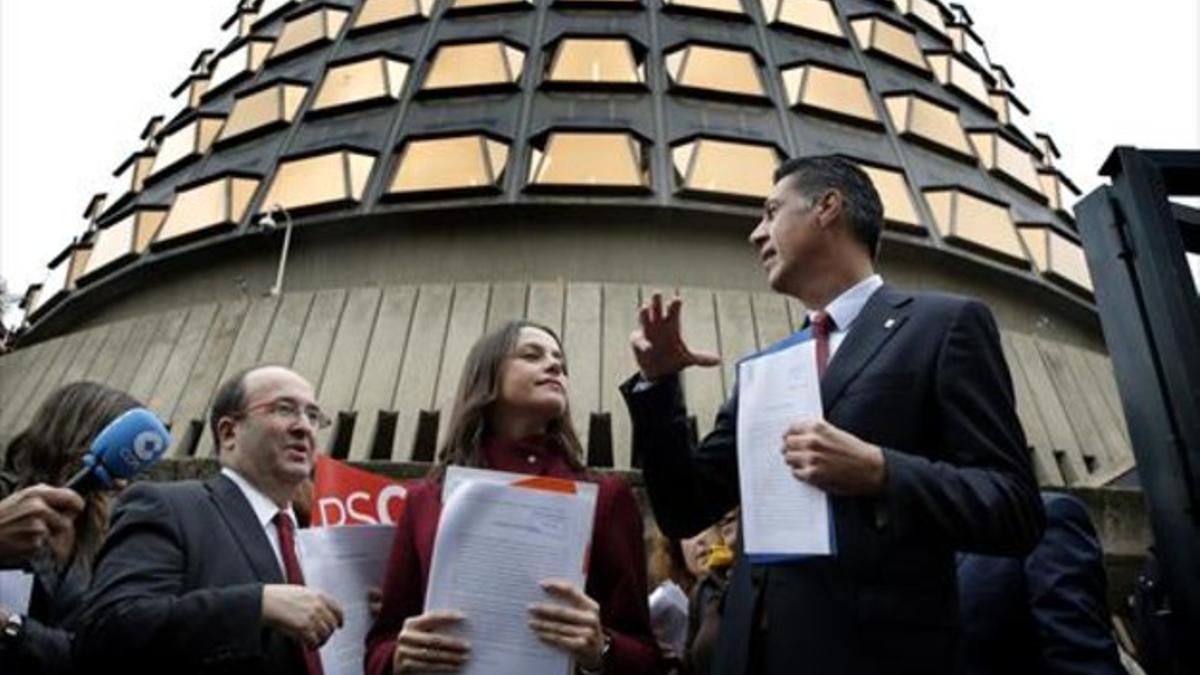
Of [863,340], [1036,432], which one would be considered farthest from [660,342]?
[1036,432]

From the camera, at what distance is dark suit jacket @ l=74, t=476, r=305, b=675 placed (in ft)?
11.0

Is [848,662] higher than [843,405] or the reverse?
the reverse

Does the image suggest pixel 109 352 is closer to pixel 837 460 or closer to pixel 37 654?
pixel 37 654

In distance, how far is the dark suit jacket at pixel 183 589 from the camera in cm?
336

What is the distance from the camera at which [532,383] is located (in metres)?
4.09

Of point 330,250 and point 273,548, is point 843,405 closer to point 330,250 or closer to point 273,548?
point 273,548

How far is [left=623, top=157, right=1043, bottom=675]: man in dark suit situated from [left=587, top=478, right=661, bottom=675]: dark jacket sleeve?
0.19 meters

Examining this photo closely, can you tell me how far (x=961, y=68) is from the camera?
25.1 meters

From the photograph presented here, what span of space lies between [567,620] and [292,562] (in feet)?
3.74

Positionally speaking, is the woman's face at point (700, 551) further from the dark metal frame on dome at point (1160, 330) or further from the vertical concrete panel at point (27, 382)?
the vertical concrete panel at point (27, 382)

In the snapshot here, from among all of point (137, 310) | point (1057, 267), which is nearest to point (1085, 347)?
point (1057, 267)

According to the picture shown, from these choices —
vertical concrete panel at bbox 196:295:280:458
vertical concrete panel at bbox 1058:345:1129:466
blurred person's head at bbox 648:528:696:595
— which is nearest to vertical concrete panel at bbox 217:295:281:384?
vertical concrete panel at bbox 196:295:280:458

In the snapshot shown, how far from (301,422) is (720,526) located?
2.26 m

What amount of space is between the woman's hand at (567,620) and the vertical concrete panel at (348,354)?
1003cm
